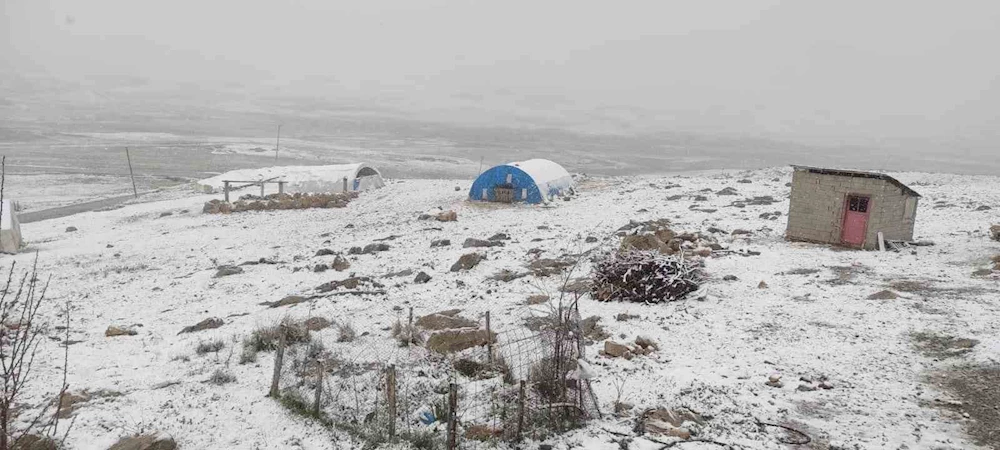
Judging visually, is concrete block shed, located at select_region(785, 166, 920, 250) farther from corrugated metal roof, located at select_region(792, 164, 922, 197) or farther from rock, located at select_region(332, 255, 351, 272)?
rock, located at select_region(332, 255, 351, 272)

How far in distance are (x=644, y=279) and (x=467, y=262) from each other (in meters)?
5.72

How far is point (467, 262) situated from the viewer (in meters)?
18.0

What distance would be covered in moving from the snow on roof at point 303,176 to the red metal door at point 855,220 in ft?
89.9

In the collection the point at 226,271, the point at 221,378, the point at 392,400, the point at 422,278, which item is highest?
the point at 392,400

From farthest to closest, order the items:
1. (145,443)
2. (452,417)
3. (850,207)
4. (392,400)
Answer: (850,207) → (392,400) → (145,443) → (452,417)

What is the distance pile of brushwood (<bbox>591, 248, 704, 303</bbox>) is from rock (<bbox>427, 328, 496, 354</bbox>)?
3666 mm

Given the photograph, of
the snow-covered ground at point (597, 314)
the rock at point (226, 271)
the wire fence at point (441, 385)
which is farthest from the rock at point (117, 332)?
the rock at point (226, 271)

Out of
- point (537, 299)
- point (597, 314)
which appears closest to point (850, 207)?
point (597, 314)

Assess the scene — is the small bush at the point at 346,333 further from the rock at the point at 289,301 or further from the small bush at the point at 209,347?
the rock at the point at 289,301

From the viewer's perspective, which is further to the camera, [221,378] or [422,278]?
[422,278]

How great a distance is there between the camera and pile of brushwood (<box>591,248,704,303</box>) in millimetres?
13883

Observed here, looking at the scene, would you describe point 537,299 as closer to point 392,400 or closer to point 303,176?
point 392,400

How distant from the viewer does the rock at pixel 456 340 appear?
37.3 feet

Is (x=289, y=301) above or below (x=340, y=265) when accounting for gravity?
below
